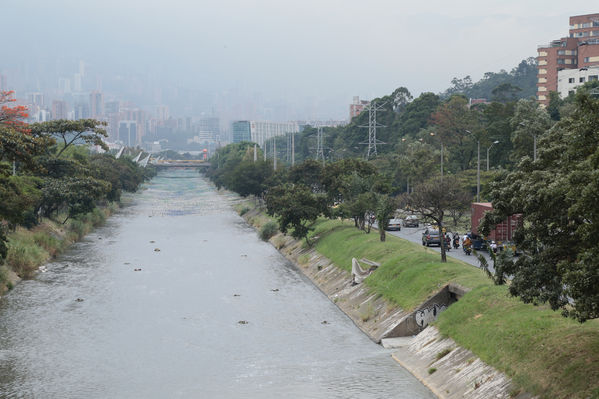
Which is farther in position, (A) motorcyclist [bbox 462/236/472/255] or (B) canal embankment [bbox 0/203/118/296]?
(B) canal embankment [bbox 0/203/118/296]

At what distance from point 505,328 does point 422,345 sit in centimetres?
625

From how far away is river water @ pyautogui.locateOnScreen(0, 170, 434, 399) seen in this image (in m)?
33.2

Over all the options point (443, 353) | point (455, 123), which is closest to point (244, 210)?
point (455, 123)

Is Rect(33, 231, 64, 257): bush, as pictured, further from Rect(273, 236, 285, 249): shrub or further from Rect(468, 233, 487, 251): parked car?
Rect(468, 233, 487, 251): parked car

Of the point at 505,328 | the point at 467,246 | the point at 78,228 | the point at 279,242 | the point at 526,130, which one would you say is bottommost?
the point at 279,242

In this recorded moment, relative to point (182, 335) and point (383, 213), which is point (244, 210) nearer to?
point (383, 213)

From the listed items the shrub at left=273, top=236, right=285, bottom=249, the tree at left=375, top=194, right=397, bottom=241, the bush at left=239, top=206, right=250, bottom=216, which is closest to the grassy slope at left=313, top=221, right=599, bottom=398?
the tree at left=375, top=194, right=397, bottom=241

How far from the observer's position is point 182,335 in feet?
143

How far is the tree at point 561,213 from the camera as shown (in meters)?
19.9

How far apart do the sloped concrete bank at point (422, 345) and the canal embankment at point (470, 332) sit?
5cm

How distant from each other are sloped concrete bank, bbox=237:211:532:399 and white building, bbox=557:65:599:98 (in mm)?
112701

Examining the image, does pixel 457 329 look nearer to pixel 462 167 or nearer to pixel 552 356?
pixel 552 356

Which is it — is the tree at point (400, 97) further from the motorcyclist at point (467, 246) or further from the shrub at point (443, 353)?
the shrub at point (443, 353)

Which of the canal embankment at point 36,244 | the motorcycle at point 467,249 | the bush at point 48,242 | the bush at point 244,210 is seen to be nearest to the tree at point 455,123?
the bush at point 244,210
